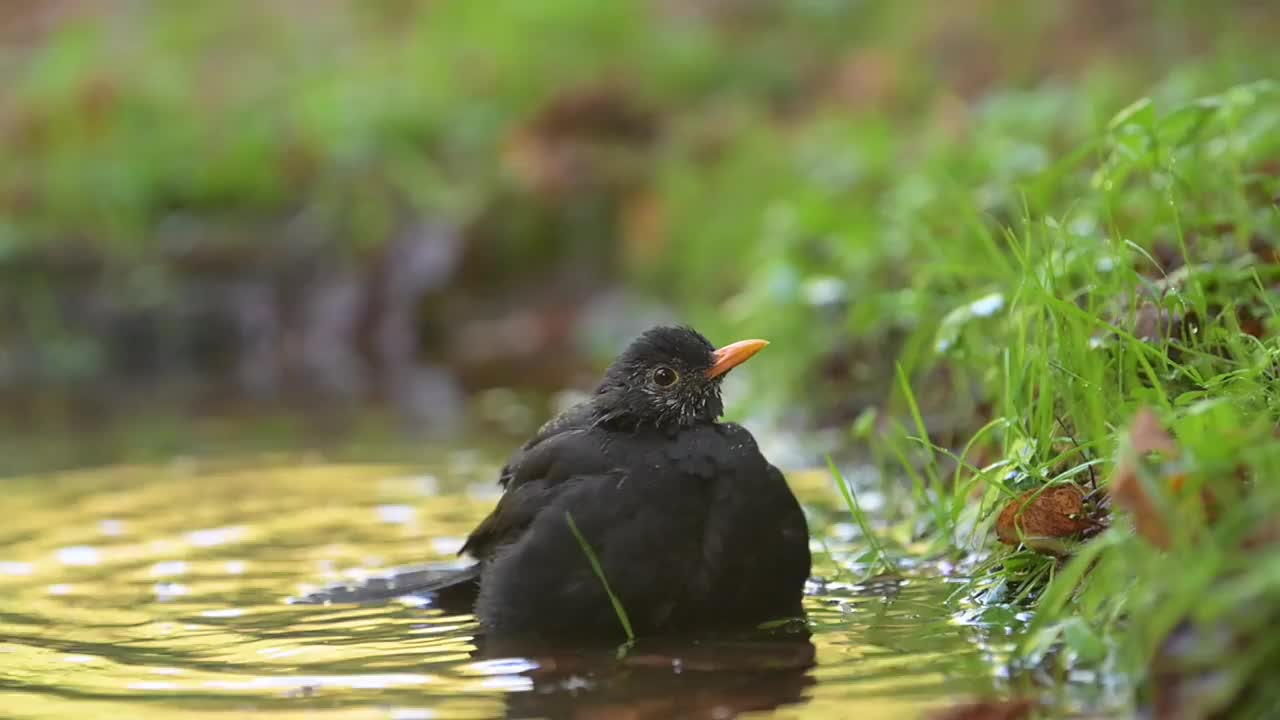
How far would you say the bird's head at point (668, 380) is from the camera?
3811 millimetres

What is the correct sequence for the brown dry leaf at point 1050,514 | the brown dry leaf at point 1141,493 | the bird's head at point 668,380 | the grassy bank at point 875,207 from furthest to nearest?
the bird's head at point 668,380 < the brown dry leaf at point 1050,514 < the grassy bank at point 875,207 < the brown dry leaf at point 1141,493

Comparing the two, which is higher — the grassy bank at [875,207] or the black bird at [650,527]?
the grassy bank at [875,207]

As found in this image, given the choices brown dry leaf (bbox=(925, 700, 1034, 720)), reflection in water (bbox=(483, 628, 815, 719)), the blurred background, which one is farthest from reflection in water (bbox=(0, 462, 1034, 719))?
the blurred background

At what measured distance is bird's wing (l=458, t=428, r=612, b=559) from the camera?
367cm

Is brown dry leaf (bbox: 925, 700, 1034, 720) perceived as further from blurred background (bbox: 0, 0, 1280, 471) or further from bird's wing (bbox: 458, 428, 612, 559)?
blurred background (bbox: 0, 0, 1280, 471)

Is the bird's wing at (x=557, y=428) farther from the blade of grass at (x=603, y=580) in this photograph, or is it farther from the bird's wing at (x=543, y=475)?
the blade of grass at (x=603, y=580)

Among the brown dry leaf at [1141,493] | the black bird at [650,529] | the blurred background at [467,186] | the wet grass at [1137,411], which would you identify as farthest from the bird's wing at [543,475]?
the blurred background at [467,186]

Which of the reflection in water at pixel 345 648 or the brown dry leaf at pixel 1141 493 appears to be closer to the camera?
the brown dry leaf at pixel 1141 493

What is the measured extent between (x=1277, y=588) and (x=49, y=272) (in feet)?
49.5

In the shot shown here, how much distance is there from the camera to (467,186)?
16469 millimetres

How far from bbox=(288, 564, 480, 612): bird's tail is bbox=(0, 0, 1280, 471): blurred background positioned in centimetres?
324

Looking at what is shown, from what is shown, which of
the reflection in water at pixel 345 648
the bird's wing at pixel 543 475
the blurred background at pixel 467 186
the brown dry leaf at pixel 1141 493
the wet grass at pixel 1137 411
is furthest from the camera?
the blurred background at pixel 467 186

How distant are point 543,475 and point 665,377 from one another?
1.32 ft

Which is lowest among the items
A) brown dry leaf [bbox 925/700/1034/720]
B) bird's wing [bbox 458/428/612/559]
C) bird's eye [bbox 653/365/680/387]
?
brown dry leaf [bbox 925/700/1034/720]
